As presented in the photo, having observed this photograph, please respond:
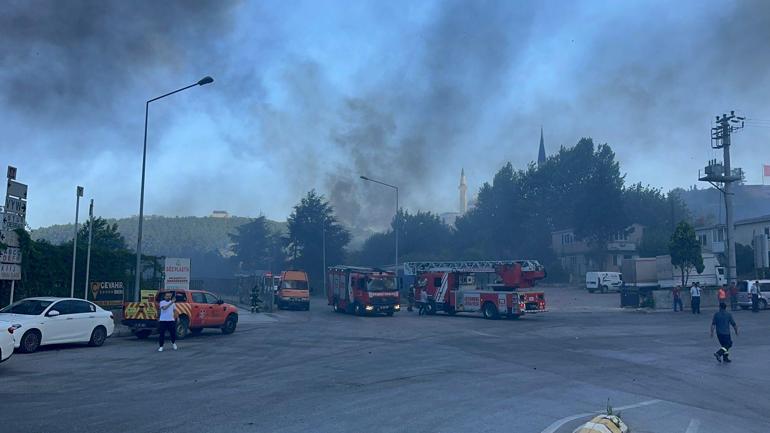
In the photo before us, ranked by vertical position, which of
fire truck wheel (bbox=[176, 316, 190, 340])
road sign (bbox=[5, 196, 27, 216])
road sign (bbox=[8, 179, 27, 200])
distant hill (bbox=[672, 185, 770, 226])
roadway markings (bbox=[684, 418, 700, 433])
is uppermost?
distant hill (bbox=[672, 185, 770, 226])

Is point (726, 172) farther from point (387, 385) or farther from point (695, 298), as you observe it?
point (387, 385)

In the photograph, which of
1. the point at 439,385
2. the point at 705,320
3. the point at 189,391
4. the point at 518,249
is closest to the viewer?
the point at 189,391

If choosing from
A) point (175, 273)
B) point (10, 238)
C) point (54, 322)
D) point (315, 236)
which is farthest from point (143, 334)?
point (315, 236)

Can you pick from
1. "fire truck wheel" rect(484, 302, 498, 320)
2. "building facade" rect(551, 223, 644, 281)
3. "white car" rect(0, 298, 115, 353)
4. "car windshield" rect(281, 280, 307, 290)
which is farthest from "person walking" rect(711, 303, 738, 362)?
"building facade" rect(551, 223, 644, 281)

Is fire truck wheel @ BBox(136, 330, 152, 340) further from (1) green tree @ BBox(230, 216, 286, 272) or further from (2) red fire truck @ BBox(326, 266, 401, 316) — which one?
(1) green tree @ BBox(230, 216, 286, 272)

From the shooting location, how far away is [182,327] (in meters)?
21.1

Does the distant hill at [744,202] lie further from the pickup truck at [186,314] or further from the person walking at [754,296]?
the pickup truck at [186,314]

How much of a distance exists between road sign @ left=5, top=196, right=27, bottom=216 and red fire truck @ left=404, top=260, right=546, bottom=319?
21.0m

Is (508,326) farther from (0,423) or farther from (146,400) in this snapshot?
(0,423)

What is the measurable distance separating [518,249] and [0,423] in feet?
244

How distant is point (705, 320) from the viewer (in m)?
29.9

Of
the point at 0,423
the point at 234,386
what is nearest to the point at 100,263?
the point at 234,386

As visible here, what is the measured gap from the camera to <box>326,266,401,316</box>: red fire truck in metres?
33.4

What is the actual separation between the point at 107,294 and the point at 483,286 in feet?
60.3
